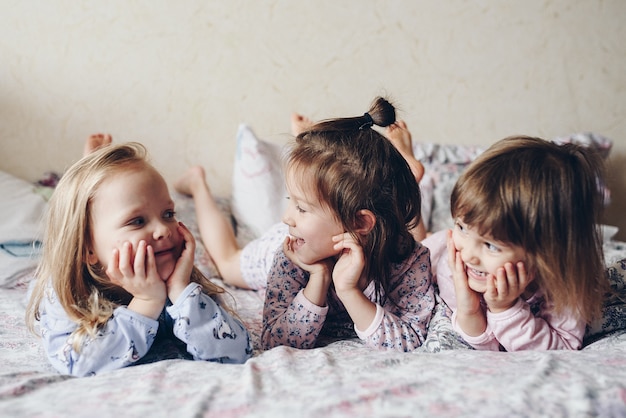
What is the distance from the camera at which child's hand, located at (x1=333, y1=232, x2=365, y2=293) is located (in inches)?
44.6

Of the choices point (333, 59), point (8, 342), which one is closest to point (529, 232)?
point (8, 342)

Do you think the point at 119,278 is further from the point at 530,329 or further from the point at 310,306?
the point at 530,329

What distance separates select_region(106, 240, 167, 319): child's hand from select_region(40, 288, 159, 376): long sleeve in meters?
0.02

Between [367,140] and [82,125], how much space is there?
1.15m

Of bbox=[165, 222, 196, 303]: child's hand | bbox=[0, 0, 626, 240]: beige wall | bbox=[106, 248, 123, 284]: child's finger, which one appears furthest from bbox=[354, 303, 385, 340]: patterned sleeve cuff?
bbox=[0, 0, 626, 240]: beige wall

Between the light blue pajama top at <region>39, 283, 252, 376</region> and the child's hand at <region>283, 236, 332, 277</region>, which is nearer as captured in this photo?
the light blue pajama top at <region>39, 283, 252, 376</region>

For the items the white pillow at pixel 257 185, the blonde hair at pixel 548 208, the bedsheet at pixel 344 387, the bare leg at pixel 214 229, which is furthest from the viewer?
the white pillow at pixel 257 185

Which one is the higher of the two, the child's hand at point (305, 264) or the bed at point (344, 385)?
the child's hand at point (305, 264)

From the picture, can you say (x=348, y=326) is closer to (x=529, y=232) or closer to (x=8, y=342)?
(x=529, y=232)

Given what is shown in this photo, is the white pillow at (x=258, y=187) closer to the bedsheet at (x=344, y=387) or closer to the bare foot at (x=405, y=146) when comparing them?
the bare foot at (x=405, y=146)

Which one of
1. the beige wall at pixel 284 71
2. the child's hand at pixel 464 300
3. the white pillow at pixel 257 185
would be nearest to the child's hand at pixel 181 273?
the child's hand at pixel 464 300

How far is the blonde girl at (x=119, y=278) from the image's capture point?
1.02m

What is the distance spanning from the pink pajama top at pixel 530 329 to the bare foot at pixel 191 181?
0.96 metres

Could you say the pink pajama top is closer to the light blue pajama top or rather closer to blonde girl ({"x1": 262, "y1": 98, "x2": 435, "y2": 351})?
→ blonde girl ({"x1": 262, "y1": 98, "x2": 435, "y2": 351})
